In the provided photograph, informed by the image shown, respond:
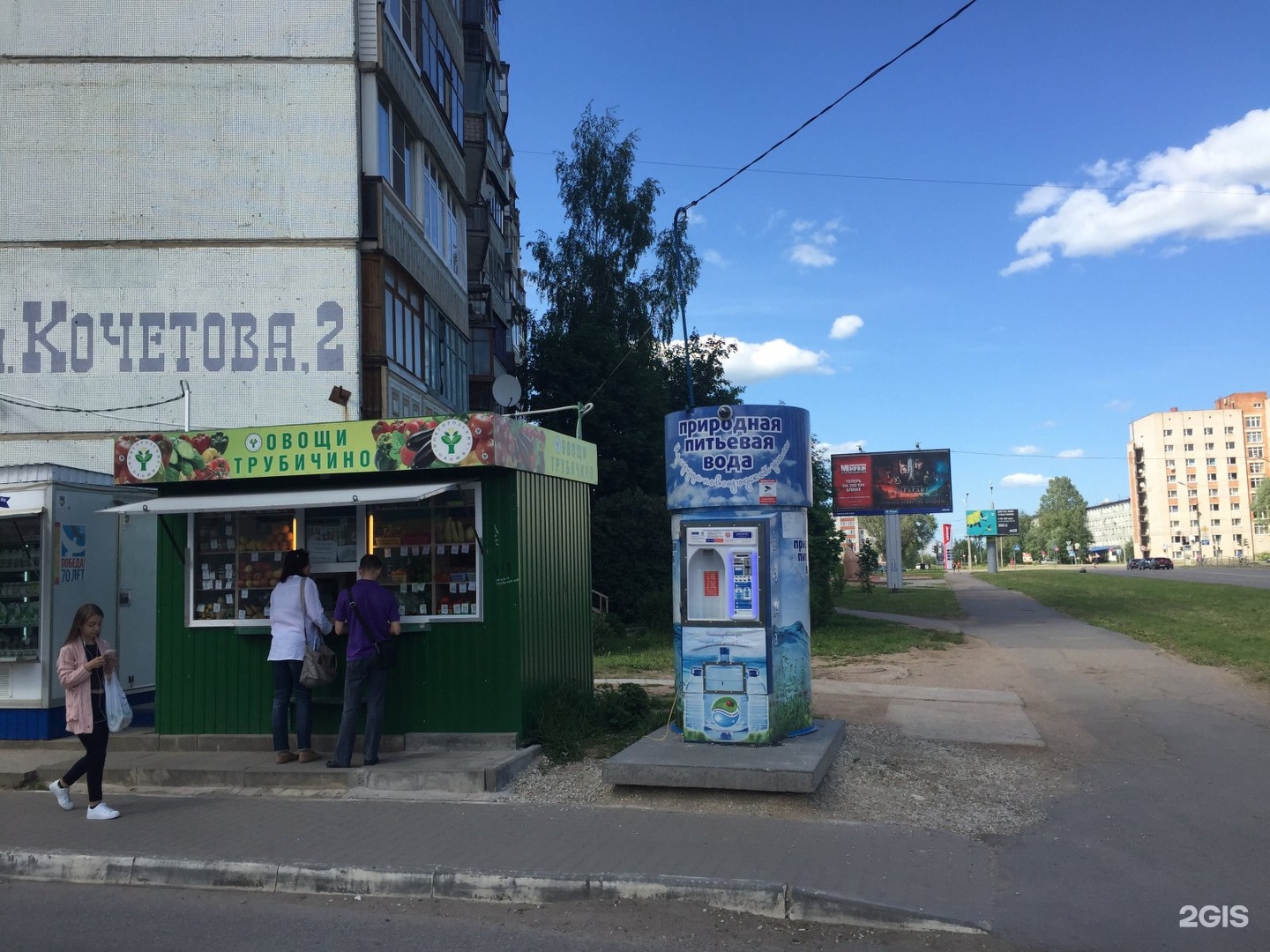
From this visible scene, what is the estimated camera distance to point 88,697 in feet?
24.9

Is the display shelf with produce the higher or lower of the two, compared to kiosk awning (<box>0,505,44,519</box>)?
lower

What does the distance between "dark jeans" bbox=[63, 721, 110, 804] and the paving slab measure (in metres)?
3.89

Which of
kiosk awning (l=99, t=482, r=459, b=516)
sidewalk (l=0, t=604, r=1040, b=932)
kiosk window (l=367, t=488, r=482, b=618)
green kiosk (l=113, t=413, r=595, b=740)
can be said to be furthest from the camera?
kiosk window (l=367, t=488, r=482, b=618)

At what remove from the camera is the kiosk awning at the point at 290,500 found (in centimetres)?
852

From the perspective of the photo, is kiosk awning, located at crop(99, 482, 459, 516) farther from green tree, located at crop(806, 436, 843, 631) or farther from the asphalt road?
green tree, located at crop(806, 436, 843, 631)

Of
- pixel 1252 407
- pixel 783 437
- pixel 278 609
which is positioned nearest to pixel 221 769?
pixel 278 609

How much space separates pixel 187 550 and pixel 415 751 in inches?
119

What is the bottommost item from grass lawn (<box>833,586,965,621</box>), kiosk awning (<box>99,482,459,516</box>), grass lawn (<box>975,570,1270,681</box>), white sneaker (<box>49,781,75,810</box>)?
grass lawn (<box>833,586,965,621</box>)

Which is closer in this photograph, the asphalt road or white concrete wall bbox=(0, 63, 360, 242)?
the asphalt road

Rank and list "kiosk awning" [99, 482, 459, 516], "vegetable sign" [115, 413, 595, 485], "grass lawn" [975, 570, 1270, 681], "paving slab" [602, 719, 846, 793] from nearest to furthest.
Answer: "paving slab" [602, 719, 846, 793] < "kiosk awning" [99, 482, 459, 516] < "vegetable sign" [115, 413, 595, 485] < "grass lawn" [975, 570, 1270, 681]

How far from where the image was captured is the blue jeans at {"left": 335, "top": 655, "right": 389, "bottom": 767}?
330 inches

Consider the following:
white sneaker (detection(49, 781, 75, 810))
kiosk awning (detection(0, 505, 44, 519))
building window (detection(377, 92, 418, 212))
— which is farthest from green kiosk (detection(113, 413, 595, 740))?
building window (detection(377, 92, 418, 212))

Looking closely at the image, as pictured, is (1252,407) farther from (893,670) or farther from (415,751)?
(415,751)

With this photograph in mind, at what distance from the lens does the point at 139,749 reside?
9.59 metres
